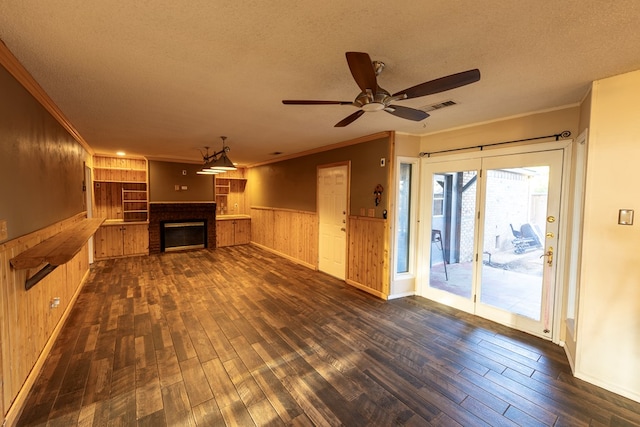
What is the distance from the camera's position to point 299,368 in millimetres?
2510

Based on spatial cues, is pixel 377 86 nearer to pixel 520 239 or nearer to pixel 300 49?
pixel 300 49

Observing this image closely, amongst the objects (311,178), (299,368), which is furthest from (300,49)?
(311,178)

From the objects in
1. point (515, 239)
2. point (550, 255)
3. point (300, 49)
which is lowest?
point (550, 255)

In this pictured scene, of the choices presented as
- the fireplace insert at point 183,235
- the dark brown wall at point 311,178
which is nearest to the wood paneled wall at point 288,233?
the dark brown wall at point 311,178

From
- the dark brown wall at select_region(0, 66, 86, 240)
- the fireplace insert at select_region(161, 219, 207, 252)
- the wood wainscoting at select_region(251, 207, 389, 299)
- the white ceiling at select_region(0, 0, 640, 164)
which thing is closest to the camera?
the white ceiling at select_region(0, 0, 640, 164)

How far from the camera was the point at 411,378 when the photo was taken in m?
2.38

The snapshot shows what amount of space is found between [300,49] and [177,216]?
6.68 m

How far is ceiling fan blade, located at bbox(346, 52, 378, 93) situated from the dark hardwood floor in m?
2.32

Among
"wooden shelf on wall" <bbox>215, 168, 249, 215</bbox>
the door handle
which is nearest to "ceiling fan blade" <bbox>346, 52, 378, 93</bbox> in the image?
the door handle

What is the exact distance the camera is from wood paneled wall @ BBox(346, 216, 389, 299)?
13.9 ft

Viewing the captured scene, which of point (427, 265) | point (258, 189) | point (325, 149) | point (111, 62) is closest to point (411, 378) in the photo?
point (427, 265)

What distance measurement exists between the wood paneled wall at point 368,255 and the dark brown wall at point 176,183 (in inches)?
190

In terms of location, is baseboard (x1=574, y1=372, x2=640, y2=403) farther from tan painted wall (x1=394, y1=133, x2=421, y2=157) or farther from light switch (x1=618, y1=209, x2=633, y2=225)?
tan painted wall (x1=394, y1=133, x2=421, y2=157)

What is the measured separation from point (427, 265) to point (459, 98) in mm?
2539
